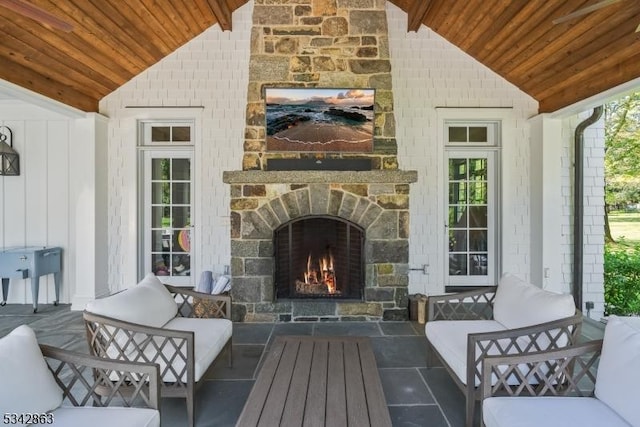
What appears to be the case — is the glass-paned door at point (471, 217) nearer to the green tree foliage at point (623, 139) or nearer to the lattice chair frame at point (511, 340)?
the lattice chair frame at point (511, 340)

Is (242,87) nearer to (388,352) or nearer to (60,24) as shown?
(60,24)

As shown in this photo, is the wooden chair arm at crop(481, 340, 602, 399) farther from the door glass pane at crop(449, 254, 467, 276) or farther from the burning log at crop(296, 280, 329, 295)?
the door glass pane at crop(449, 254, 467, 276)

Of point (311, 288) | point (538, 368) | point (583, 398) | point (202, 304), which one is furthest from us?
point (311, 288)

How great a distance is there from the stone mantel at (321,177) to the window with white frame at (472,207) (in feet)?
4.13

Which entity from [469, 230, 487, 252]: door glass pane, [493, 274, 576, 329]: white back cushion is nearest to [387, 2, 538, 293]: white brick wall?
[469, 230, 487, 252]: door glass pane

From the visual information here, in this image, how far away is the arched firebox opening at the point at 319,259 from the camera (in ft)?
14.6

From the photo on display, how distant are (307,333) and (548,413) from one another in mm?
2586

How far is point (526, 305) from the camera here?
2.52m

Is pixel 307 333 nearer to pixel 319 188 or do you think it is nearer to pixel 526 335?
pixel 319 188

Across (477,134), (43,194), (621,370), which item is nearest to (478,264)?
(477,134)

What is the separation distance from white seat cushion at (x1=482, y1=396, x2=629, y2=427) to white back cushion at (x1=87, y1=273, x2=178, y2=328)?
2.27 metres

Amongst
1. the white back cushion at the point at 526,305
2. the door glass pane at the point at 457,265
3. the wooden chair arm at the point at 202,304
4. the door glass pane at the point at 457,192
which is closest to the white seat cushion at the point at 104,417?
the wooden chair arm at the point at 202,304

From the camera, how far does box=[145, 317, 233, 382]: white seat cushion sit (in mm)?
2262

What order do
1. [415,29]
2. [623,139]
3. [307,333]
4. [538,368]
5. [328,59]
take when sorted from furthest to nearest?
[623,139] → [415,29] → [328,59] → [307,333] → [538,368]
